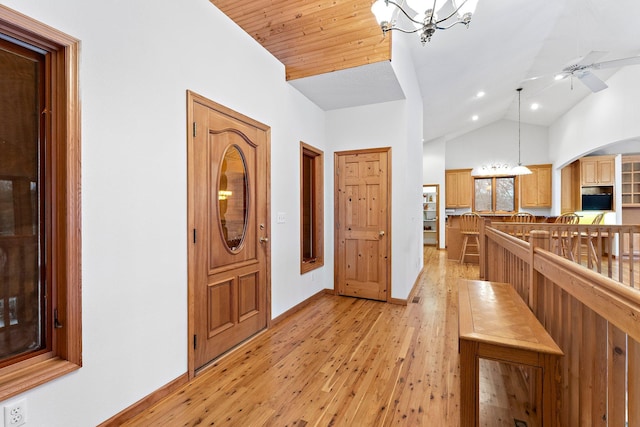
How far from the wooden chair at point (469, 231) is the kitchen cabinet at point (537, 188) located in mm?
3268

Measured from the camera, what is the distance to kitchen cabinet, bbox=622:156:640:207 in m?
6.97

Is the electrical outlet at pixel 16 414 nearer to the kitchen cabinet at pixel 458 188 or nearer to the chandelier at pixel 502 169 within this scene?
the chandelier at pixel 502 169

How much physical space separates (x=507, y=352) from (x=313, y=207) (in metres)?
2.99

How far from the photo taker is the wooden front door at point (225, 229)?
223 cm

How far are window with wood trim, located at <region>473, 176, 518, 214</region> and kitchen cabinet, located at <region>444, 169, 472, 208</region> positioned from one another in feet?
0.65

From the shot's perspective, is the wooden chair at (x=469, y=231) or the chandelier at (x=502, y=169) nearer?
the wooden chair at (x=469, y=231)

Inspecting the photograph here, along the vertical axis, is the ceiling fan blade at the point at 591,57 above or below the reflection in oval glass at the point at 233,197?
above

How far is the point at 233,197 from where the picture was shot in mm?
2652

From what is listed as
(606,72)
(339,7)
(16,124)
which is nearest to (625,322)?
(16,124)

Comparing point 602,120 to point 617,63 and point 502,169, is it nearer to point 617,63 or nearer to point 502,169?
point 502,169

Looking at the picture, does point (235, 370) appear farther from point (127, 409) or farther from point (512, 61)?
point (512, 61)

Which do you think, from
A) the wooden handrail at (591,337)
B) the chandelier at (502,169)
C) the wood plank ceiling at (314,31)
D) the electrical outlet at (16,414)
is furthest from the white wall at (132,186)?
the chandelier at (502,169)

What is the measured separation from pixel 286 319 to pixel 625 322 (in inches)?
116

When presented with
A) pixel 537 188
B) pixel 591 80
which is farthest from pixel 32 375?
pixel 537 188
